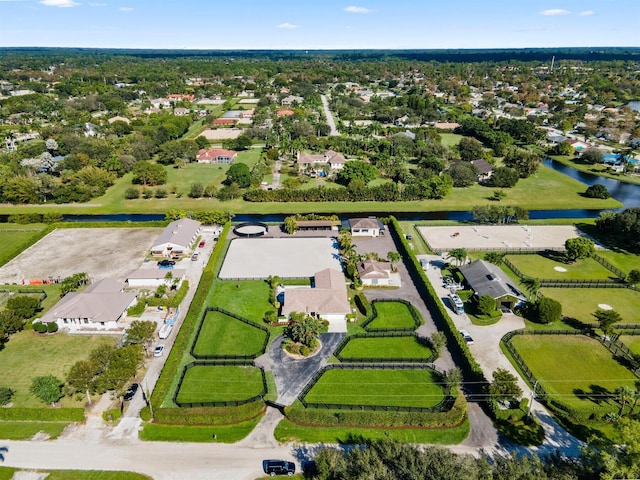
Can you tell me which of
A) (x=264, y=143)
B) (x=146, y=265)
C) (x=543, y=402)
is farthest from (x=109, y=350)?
(x=264, y=143)

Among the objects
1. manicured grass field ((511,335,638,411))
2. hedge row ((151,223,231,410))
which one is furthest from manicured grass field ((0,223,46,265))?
manicured grass field ((511,335,638,411))

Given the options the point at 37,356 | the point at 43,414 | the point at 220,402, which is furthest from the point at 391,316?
the point at 37,356

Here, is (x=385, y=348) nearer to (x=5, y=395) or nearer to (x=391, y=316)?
(x=391, y=316)

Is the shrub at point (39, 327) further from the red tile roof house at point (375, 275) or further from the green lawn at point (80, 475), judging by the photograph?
the red tile roof house at point (375, 275)

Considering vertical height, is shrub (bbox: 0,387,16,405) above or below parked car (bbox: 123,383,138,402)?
above

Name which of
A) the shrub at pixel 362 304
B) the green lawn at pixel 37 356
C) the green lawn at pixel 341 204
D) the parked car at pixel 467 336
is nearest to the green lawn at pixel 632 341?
the parked car at pixel 467 336

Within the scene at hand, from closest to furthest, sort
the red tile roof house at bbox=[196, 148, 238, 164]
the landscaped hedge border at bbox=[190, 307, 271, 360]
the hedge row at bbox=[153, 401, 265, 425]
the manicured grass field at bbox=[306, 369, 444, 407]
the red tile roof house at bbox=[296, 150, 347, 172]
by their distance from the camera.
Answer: the hedge row at bbox=[153, 401, 265, 425] < the manicured grass field at bbox=[306, 369, 444, 407] < the landscaped hedge border at bbox=[190, 307, 271, 360] < the red tile roof house at bbox=[296, 150, 347, 172] < the red tile roof house at bbox=[196, 148, 238, 164]

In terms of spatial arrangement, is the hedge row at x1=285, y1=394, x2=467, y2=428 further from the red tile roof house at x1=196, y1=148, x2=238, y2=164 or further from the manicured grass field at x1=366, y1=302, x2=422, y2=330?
the red tile roof house at x1=196, y1=148, x2=238, y2=164

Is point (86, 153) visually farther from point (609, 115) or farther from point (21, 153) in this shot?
point (609, 115)
